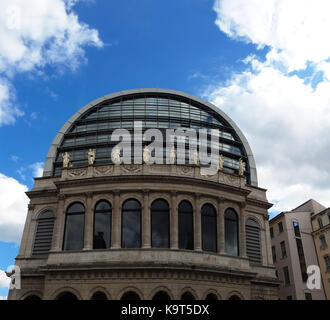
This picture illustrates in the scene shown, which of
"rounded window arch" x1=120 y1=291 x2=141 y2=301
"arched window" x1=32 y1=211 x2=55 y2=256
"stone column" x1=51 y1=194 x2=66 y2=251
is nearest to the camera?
"rounded window arch" x1=120 y1=291 x2=141 y2=301

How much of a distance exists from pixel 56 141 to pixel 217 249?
72.4 feet

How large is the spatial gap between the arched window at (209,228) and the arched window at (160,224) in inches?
126

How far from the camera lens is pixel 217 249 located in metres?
32.4

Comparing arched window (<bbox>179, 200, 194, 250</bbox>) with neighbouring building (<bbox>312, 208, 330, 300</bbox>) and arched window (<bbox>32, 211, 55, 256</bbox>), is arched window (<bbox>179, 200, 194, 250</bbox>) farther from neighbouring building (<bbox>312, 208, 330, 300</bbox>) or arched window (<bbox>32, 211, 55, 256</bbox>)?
neighbouring building (<bbox>312, 208, 330, 300</bbox>)

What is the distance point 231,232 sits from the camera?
111ft

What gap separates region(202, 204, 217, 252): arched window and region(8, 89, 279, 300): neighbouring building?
9 cm

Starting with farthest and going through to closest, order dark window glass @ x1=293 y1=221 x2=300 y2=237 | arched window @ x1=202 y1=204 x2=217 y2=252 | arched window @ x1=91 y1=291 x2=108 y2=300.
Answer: dark window glass @ x1=293 y1=221 x2=300 y2=237 → arched window @ x1=202 y1=204 x2=217 y2=252 → arched window @ x1=91 y1=291 x2=108 y2=300

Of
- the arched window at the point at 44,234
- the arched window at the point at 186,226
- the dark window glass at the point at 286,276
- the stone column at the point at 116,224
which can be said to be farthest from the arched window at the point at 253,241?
the arched window at the point at 44,234

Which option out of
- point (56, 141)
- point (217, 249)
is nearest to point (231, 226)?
point (217, 249)

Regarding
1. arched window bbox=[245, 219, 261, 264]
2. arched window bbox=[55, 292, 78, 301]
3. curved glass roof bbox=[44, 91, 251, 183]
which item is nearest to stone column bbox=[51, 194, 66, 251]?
arched window bbox=[55, 292, 78, 301]

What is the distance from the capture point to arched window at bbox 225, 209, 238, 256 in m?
33.4

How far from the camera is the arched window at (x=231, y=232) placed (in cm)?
3341

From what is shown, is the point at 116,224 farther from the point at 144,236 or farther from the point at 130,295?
the point at 130,295

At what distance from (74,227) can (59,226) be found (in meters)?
1.26
